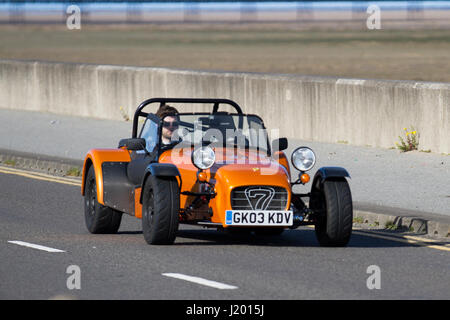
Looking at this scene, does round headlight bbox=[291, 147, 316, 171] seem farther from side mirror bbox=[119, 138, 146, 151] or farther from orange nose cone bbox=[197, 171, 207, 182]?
side mirror bbox=[119, 138, 146, 151]

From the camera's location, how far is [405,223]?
13406 millimetres

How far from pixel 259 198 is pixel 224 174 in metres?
0.40

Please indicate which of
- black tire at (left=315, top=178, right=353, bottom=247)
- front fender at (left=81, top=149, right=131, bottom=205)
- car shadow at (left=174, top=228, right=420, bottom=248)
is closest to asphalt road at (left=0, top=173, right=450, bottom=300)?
car shadow at (left=174, top=228, right=420, bottom=248)

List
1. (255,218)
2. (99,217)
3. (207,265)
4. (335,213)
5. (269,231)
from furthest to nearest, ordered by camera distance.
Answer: (99,217)
(269,231)
(335,213)
(255,218)
(207,265)

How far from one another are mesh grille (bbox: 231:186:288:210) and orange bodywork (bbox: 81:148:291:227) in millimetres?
58

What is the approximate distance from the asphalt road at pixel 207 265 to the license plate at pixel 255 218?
1.03 ft

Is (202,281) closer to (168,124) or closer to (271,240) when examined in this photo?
(271,240)

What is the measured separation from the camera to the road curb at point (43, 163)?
18.8 m

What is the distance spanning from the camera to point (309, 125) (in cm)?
2150

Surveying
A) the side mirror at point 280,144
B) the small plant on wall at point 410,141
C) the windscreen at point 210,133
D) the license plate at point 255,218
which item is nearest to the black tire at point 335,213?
the license plate at point 255,218

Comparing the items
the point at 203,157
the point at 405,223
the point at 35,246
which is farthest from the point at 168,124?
the point at 405,223

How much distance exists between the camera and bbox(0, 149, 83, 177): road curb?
18.8m
